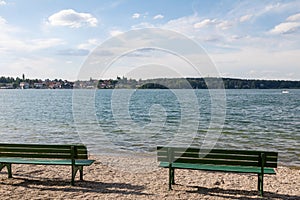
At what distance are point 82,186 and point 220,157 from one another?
9.64 feet

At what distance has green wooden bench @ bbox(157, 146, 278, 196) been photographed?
6020 millimetres

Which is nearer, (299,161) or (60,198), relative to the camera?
(60,198)

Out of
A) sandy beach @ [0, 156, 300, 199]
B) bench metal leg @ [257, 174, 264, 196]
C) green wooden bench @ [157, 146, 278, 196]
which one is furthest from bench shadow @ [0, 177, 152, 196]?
bench metal leg @ [257, 174, 264, 196]

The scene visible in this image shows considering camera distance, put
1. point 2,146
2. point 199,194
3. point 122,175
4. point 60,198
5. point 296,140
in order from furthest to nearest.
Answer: point 296,140 < point 122,175 < point 2,146 < point 199,194 < point 60,198

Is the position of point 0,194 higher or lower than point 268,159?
lower

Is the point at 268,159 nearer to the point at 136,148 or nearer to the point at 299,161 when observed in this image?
the point at 299,161

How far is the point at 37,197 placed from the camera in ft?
19.4

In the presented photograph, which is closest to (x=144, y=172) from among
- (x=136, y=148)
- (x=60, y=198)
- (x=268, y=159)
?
(x=60, y=198)

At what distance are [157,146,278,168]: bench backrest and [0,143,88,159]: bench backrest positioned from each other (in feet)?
5.57

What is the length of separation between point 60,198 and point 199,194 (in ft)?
8.81

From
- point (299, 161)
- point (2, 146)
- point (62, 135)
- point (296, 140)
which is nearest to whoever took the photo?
point (2, 146)

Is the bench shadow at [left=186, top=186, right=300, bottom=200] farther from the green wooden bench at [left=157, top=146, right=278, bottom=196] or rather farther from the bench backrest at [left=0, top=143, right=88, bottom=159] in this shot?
the bench backrest at [left=0, top=143, right=88, bottom=159]

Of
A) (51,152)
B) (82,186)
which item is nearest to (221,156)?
(82,186)

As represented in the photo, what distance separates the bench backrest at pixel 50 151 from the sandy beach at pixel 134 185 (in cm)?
65
